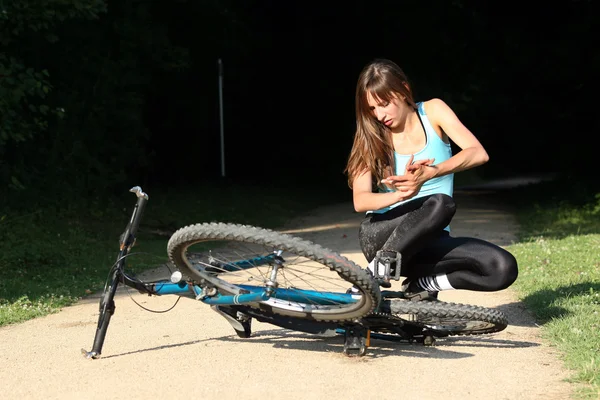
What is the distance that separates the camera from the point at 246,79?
2706cm

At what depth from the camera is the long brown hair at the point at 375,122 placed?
5.11 meters

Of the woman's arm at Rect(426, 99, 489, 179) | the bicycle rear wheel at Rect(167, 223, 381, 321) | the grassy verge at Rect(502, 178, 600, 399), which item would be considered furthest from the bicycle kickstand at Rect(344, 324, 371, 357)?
the grassy verge at Rect(502, 178, 600, 399)

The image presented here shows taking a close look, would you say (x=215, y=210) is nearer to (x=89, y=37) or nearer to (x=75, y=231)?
(x=89, y=37)

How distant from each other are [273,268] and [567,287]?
11.1ft

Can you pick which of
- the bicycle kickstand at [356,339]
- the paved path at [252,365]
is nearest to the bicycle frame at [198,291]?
the bicycle kickstand at [356,339]

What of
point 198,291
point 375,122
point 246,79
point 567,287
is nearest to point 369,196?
point 375,122

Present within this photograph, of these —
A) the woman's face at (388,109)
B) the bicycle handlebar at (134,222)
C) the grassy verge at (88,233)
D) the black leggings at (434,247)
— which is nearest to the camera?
the black leggings at (434,247)

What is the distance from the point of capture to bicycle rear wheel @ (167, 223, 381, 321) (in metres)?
4.58

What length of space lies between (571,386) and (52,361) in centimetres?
301

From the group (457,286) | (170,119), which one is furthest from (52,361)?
(170,119)

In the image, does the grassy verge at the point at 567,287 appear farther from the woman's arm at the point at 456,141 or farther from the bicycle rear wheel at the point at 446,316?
the woman's arm at the point at 456,141

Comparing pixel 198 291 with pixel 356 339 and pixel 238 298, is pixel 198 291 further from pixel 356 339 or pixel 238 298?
pixel 356 339

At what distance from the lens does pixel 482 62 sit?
1028 inches

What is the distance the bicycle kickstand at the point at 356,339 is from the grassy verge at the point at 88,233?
4.57ft
